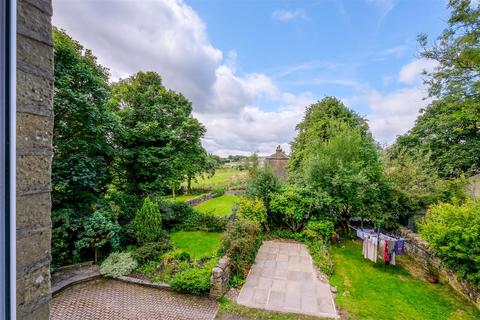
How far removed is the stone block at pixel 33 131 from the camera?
90 centimetres

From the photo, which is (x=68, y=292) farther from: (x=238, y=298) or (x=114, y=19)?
(x=114, y=19)

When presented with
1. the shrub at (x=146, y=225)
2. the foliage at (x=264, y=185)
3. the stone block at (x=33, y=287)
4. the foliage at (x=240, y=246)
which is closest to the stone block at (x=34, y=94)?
the stone block at (x=33, y=287)

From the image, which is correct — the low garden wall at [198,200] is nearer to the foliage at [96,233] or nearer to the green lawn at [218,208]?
the green lawn at [218,208]

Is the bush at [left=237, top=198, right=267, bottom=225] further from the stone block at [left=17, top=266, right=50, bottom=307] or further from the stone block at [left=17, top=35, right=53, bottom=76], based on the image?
the stone block at [left=17, top=35, right=53, bottom=76]

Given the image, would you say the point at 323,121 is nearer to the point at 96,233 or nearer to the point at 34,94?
the point at 96,233

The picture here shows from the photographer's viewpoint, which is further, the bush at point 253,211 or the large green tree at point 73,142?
the bush at point 253,211

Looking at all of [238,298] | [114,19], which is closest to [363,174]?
[238,298]

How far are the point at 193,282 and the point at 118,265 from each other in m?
2.67

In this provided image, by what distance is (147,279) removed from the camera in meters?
6.50

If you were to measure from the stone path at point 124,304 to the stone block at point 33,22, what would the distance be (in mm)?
5796

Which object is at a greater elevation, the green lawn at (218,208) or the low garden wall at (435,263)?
the low garden wall at (435,263)

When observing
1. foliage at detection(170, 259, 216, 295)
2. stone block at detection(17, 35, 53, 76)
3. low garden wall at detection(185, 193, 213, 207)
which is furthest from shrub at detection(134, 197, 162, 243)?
low garden wall at detection(185, 193, 213, 207)

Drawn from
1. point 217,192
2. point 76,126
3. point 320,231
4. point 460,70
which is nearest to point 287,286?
point 320,231

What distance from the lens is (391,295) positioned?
6.18m
